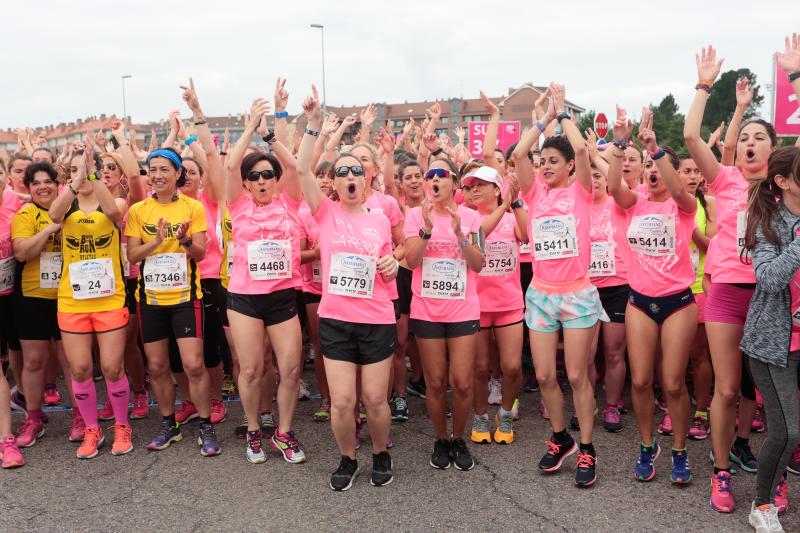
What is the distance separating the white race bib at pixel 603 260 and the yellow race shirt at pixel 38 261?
172 inches

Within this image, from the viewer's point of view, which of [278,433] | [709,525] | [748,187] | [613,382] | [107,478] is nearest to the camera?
[709,525]

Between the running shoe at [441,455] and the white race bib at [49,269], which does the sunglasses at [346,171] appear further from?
the white race bib at [49,269]

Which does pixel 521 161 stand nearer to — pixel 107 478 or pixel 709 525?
pixel 709 525

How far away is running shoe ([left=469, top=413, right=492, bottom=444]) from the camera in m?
5.08

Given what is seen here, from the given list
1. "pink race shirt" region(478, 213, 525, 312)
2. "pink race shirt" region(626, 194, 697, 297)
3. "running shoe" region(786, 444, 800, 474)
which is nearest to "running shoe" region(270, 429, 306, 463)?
"pink race shirt" region(478, 213, 525, 312)

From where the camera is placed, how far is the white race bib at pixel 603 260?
5.53 metres

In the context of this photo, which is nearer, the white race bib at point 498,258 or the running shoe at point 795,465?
the running shoe at point 795,465

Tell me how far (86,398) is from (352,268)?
7.91 feet

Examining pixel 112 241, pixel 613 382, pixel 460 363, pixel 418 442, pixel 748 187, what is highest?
pixel 748 187

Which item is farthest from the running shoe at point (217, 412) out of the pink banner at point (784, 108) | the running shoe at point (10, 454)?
the pink banner at point (784, 108)

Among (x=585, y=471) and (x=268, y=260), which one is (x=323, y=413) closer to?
(x=268, y=260)

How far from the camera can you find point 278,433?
4.84m

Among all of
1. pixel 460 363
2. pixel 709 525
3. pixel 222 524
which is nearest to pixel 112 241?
pixel 222 524

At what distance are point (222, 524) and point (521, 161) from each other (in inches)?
119
